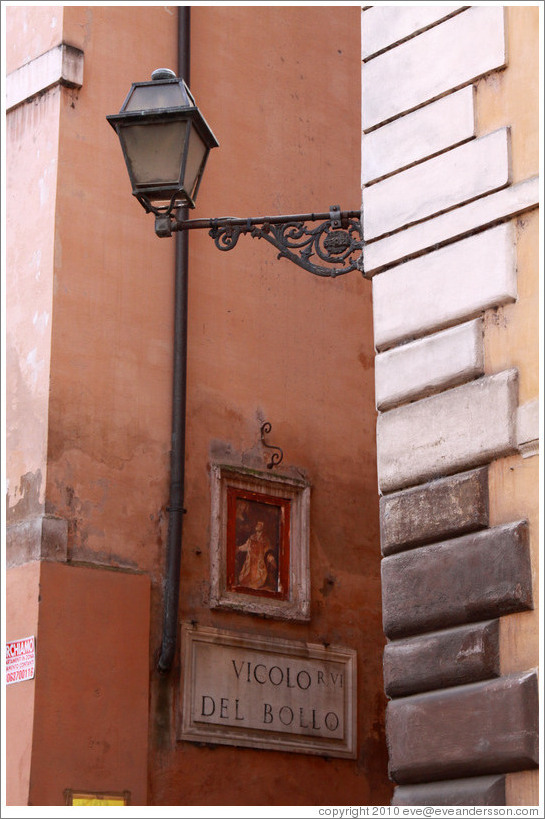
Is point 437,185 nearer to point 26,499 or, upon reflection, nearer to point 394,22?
point 394,22

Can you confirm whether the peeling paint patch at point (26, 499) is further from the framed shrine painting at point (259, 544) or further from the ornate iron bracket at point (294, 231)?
the ornate iron bracket at point (294, 231)

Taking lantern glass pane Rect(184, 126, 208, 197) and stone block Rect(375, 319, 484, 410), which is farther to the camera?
lantern glass pane Rect(184, 126, 208, 197)

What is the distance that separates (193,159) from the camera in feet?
20.9

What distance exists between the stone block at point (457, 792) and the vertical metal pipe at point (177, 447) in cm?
394

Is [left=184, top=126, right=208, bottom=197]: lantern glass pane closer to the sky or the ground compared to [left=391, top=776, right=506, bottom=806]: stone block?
closer to the sky

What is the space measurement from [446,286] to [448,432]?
0.64 meters

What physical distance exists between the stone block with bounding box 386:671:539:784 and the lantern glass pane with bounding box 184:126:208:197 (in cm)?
244

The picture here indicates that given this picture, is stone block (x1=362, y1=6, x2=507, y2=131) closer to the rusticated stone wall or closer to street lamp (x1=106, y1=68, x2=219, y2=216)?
the rusticated stone wall

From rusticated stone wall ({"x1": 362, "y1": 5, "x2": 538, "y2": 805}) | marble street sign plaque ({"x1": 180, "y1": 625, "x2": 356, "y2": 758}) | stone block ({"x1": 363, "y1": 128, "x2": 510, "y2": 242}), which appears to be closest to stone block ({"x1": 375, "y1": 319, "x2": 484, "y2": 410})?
rusticated stone wall ({"x1": 362, "y1": 5, "x2": 538, "y2": 805})

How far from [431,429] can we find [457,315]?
496 mm

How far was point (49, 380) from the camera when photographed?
9.37 m

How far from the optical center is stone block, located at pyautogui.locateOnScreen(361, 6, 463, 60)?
6.45 m

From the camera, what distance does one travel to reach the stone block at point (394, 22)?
21.1 ft

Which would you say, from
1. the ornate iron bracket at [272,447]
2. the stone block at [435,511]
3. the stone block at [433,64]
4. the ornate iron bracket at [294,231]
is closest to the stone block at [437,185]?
the ornate iron bracket at [294,231]
